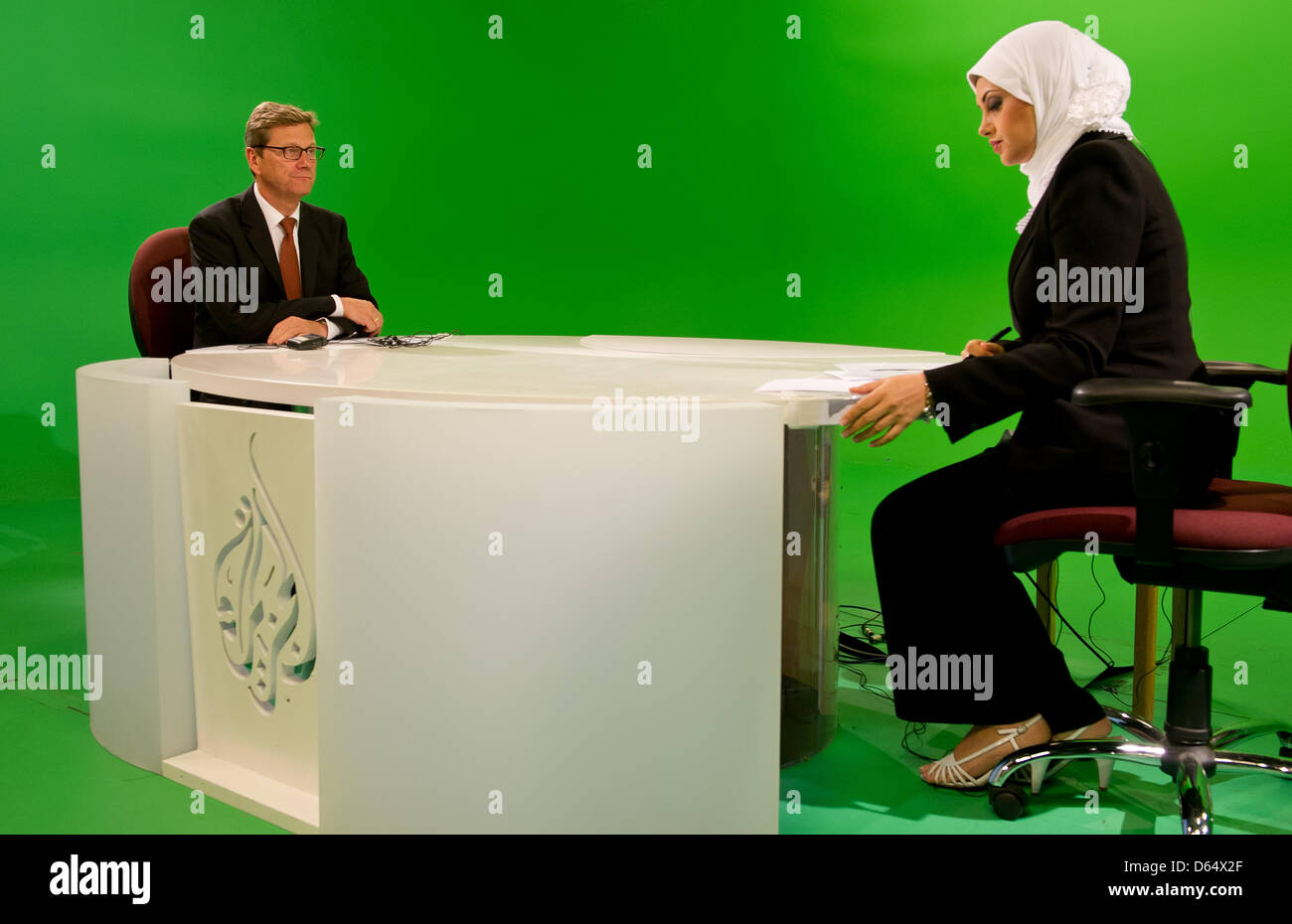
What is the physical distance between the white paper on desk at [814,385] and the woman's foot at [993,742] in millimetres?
771

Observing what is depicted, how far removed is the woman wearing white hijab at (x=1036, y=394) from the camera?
2.10 metres

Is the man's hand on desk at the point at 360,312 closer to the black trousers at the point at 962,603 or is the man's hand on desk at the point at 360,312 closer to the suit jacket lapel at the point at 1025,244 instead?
the black trousers at the point at 962,603

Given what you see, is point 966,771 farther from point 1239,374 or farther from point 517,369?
point 517,369

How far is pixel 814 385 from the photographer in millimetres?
2062

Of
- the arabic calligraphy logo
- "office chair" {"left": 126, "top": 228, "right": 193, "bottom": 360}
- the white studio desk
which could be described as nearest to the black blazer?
the white studio desk

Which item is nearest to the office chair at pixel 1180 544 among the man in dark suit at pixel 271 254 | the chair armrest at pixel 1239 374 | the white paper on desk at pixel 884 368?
the chair armrest at pixel 1239 374

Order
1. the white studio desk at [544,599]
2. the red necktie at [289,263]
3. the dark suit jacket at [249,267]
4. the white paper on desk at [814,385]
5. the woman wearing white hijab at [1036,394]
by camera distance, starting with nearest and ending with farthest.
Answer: the white studio desk at [544,599] < the white paper on desk at [814,385] < the woman wearing white hijab at [1036,394] < the dark suit jacket at [249,267] < the red necktie at [289,263]

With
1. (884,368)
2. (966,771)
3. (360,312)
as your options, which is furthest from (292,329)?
(966,771)

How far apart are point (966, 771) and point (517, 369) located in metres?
1.18

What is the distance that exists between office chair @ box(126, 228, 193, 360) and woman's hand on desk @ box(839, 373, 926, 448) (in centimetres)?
207

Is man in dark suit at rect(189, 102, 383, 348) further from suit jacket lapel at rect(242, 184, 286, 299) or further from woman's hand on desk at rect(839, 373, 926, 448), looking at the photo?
woman's hand on desk at rect(839, 373, 926, 448)

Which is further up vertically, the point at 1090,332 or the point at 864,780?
the point at 1090,332

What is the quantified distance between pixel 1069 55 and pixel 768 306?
401 cm

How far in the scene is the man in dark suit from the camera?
10.5ft
